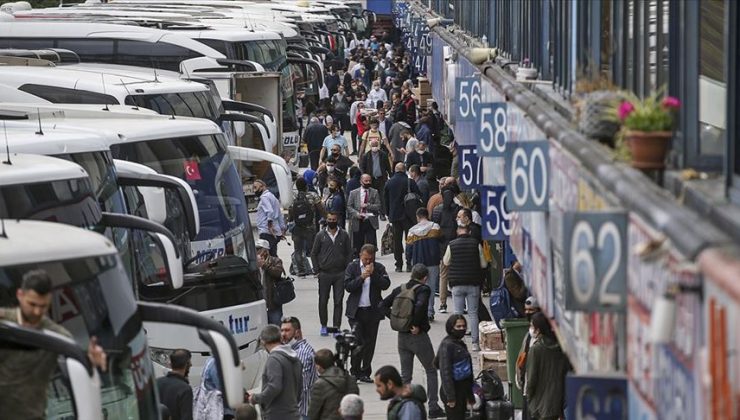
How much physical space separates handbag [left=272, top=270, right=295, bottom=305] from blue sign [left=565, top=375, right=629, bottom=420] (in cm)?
1223

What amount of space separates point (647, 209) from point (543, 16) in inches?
349

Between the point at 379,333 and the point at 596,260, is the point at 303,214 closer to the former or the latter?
the point at 379,333

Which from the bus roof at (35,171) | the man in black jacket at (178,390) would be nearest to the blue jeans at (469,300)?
the man in black jacket at (178,390)

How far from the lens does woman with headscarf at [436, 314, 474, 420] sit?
16422 millimetres

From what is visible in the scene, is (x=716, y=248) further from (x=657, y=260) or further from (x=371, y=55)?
(x=371, y=55)

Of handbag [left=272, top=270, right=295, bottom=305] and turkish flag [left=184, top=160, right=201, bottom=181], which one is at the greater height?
turkish flag [left=184, top=160, right=201, bottom=181]

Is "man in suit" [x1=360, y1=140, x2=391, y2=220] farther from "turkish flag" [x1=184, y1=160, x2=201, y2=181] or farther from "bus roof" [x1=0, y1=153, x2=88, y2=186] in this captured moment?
"bus roof" [x1=0, y1=153, x2=88, y2=186]

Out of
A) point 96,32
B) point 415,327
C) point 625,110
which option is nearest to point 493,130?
point 415,327

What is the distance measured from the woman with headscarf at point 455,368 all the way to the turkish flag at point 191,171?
3.79 meters

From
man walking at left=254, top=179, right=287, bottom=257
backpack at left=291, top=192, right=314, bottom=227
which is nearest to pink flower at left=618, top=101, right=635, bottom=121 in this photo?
man walking at left=254, top=179, right=287, bottom=257

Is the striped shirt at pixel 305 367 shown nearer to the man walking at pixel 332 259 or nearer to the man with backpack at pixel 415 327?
the man with backpack at pixel 415 327

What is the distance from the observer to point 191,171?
19141mm

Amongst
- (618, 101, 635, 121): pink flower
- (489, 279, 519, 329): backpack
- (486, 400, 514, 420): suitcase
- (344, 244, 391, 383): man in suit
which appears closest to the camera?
(618, 101, 635, 121): pink flower

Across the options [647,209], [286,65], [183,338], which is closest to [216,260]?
[183,338]
